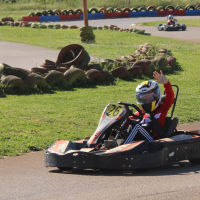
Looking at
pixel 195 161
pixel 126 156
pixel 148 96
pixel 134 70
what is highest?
pixel 148 96

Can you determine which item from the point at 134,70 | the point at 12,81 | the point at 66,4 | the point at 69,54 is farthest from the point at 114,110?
the point at 66,4

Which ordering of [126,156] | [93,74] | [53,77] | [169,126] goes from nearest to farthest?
1. [126,156]
2. [169,126]
3. [53,77]
4. [93,74]

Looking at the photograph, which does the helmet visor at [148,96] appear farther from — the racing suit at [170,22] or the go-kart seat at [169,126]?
the racing suit at [170,22]

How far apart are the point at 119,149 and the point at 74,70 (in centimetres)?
492

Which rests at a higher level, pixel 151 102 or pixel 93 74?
pixel 151 102

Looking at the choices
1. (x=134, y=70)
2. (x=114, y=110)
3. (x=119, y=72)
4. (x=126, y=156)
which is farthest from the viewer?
(x=134, y=70)

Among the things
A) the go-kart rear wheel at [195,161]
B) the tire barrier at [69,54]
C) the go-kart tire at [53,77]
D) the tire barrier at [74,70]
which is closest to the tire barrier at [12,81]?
the tire barrier at [74,70]

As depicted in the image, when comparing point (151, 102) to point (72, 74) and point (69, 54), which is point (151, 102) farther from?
point (69, 54)

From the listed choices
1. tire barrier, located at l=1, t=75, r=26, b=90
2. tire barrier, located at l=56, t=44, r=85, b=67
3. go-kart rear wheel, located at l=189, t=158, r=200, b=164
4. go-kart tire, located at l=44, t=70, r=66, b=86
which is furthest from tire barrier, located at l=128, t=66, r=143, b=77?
go-kart rear wheel, located at l=189, t=158, r=200, b=164

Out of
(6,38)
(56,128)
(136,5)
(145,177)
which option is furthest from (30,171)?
(136,5)

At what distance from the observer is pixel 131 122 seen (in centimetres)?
473

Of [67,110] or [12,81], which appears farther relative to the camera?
[12,81]

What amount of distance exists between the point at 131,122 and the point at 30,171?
1234 mm

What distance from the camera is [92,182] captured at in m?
3.79
